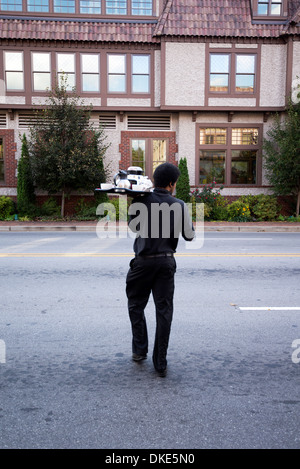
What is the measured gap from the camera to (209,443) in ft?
8.30

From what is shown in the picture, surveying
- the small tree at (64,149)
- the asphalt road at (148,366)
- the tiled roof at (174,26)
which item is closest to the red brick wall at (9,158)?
the small tree at (64,149)

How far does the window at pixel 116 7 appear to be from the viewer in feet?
59.7

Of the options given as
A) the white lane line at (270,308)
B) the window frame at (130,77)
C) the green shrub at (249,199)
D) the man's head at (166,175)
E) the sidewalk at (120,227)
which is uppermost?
the window frame at (130,77)

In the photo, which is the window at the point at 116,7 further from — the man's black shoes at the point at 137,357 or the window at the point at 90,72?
the man's black shoes at the point at 137,357

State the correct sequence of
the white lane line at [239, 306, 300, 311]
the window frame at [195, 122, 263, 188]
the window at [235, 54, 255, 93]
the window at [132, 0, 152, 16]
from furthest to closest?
the window frame at [195, 122, 263, 188] < the window at [235, 54, 255, 93] < the window at [132, 0, 152, 16] < the white lane line at [239, 306, 300, 311]

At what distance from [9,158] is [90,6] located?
26.3 ft

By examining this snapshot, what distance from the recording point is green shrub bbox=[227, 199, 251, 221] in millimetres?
17422

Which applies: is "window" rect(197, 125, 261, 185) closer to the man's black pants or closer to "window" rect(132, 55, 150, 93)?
"window" rect(132, 55, 150, 93)

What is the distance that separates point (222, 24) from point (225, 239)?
38.2ft

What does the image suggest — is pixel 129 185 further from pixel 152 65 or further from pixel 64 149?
pixel 152 65

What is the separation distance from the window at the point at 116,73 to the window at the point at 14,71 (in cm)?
413

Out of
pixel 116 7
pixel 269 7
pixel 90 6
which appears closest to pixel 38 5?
pixel 90 6

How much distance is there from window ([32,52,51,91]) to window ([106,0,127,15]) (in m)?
3.55

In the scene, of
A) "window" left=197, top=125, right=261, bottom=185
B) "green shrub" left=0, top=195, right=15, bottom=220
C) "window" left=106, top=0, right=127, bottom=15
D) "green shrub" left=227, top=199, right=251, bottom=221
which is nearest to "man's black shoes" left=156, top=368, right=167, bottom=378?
"green shrub" left=227, top=199, right=251, bottom=221
